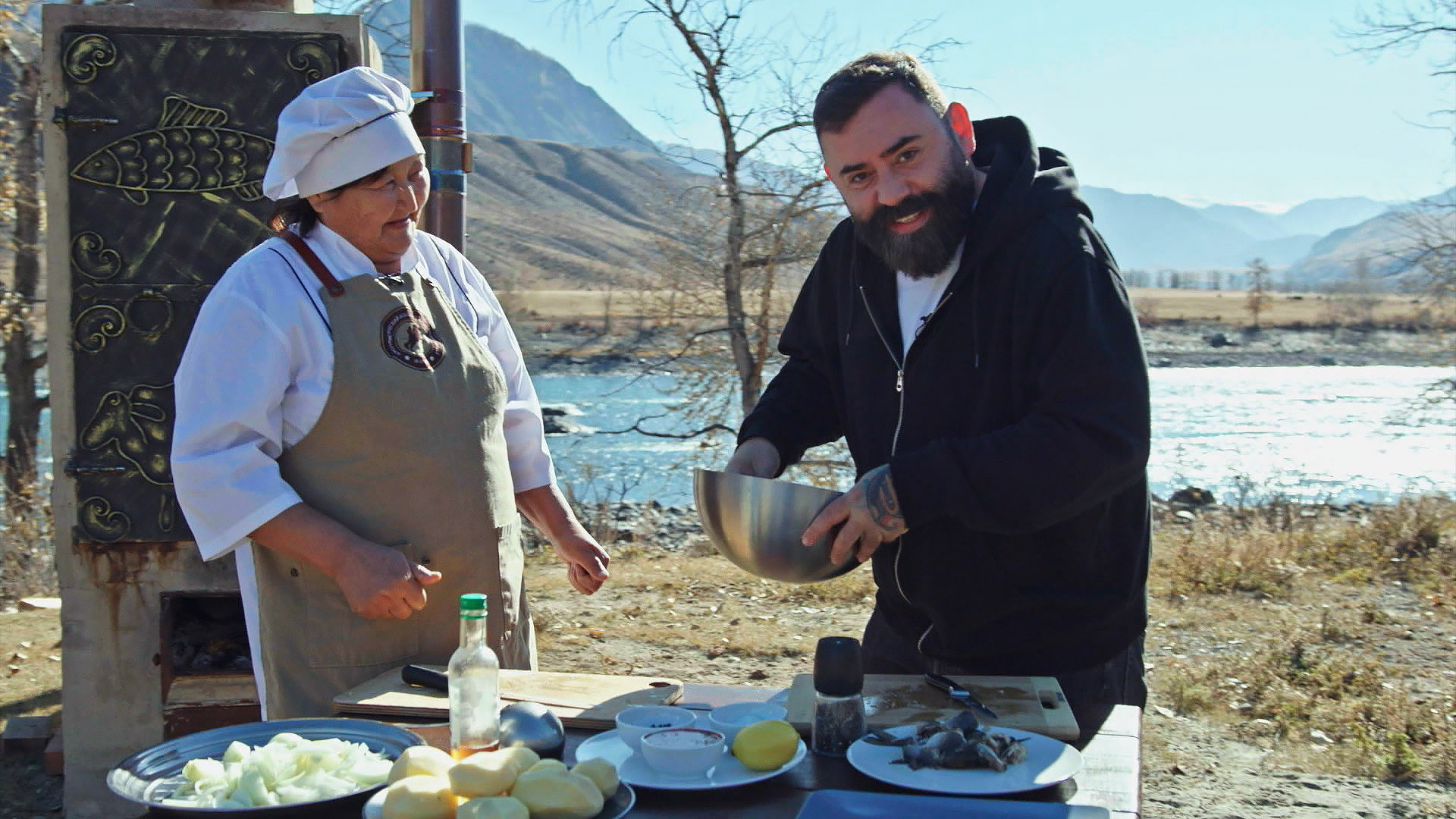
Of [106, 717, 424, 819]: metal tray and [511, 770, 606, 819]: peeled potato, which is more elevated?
[511, 770, 606, 819]: peeled potato

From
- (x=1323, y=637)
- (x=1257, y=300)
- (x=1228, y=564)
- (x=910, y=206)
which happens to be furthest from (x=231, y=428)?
(x=1257, y=300)

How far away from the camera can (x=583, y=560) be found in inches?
115

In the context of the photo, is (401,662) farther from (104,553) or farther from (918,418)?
(104,553)

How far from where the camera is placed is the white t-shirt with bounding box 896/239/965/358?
2488 millimetres

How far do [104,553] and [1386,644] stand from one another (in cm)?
575

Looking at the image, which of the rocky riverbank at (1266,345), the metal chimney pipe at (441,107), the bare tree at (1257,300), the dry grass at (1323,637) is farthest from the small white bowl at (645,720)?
the bare tree at (1257,300)

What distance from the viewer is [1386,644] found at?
634 cm

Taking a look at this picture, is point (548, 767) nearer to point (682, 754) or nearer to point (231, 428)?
point (682, 754)

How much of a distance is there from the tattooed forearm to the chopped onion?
2.90 ft

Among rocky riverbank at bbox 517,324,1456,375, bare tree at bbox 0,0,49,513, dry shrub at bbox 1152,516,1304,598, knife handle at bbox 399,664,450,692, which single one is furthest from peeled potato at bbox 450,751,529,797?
rocky riverbank at bbox 517,324,1456,375

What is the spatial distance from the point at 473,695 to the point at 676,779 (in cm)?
31

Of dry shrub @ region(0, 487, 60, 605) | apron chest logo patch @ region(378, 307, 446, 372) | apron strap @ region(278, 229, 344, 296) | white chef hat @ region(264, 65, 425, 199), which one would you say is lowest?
dry shrub @ region(0, 487, 60, 605)

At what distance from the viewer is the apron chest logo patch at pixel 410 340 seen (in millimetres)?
2557

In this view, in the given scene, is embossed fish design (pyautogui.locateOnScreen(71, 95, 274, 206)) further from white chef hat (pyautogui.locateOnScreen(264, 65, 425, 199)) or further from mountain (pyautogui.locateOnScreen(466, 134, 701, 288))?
mountain (pyautogui.locateOnScreen(466, 134, 701, 288))
